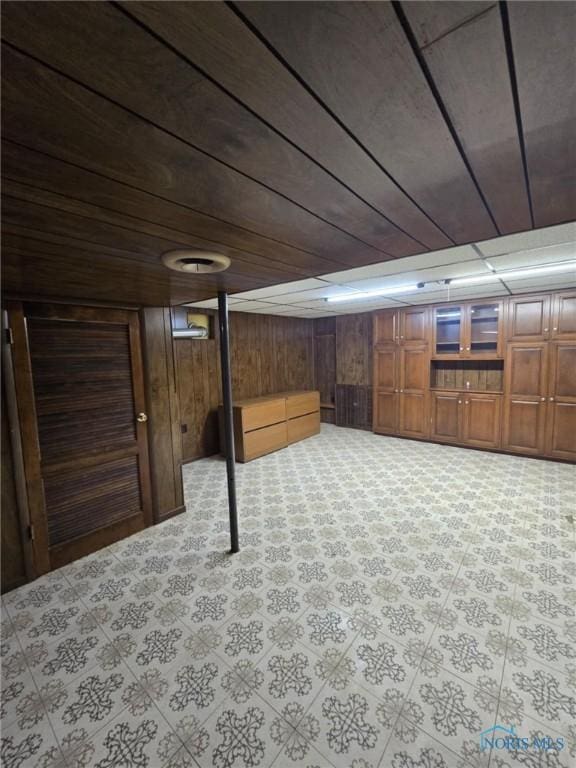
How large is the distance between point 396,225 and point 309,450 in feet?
12.8

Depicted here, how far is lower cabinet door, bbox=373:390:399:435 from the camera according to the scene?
17.0 ft

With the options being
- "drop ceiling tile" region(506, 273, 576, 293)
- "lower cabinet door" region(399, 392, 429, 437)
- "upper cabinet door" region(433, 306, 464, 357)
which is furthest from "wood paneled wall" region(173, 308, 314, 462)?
"drop ceiling tile" region(506, 273, 576, 293)

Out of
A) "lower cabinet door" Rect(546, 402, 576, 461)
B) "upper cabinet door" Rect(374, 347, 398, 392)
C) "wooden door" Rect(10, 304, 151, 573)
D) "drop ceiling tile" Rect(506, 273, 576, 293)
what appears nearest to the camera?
"wooden door" Rect(10, 304, 151, 573)

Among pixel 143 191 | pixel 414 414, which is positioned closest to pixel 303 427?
pixel 414 414

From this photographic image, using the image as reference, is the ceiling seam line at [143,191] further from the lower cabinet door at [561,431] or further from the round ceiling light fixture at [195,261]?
the lower cabinet door at [561,431]

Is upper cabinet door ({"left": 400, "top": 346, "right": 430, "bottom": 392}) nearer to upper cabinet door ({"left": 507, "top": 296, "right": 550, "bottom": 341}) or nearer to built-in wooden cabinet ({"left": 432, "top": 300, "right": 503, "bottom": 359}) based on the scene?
built-in wooden cabinet ({"left": 432, "top": 300, "right": 503, "bottom": 359})

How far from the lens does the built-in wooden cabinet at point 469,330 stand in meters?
4.23

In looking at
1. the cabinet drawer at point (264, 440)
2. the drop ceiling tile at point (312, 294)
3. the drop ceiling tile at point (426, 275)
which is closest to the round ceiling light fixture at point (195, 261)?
the drop ceiling tile at point (312, 294)

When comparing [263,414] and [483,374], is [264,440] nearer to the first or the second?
[263,414]

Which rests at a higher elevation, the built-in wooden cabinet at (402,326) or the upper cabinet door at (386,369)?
the built-in wooden cabinet at (402,326)

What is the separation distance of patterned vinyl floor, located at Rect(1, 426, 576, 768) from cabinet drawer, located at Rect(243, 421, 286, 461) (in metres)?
1.46

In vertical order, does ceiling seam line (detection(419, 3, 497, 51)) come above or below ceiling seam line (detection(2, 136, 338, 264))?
above

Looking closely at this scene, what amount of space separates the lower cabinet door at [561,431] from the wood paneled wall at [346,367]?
8.18 ft

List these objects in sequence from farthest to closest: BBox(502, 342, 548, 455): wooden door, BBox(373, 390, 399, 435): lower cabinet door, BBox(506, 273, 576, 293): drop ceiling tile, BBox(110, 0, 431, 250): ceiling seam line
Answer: BBox(373, 390, 399, 435): lower cabinet door → BBox(502, 342, 548, 455): wooden door → BBox(506, 273, 576, 293): drop ceiling tile → BBox(110, 0, 431, 250): ceiling seam line
